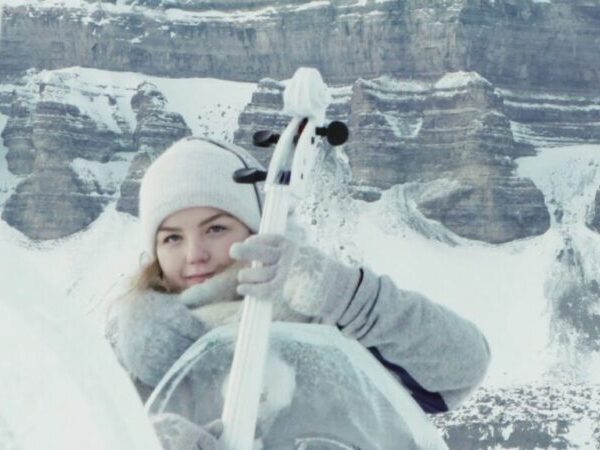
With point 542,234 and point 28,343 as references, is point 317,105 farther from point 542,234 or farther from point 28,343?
point 542,234

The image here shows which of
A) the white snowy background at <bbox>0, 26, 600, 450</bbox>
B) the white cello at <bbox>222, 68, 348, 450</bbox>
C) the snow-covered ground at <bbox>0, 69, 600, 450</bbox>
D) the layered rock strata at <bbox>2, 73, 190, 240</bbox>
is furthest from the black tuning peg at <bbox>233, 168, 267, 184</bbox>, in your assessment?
the layered rock strata at <bbox>2, 73, 190, 240</bbox>

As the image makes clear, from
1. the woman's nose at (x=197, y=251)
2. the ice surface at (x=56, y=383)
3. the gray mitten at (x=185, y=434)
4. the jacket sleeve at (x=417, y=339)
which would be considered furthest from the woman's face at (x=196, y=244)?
the ice surface at (x=56, y=383)

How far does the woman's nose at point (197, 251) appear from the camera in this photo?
1.23m

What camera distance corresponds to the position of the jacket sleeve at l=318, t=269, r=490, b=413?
1.10 m

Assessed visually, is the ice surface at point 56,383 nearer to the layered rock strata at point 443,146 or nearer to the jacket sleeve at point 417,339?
the jacket sleeve at point 417,339

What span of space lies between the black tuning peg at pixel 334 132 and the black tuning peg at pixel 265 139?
0.03m

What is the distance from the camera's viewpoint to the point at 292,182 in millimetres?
954

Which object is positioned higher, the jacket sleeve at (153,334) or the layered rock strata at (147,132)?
the jacket sleeve at (153,334)

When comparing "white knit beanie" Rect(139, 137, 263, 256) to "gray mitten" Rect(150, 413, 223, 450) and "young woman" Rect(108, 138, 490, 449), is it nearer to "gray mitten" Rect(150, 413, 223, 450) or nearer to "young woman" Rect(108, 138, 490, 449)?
"young woman" Rect(108, 138, 490, 449)

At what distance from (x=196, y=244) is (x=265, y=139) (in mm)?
222

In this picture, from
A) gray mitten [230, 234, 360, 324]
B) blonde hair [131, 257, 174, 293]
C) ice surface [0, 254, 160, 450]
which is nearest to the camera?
ice surface [0, 254, 160, 450]

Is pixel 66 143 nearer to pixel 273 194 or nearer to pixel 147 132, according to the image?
pixel 147 132

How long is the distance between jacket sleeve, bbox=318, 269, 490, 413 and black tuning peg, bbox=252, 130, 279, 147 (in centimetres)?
11

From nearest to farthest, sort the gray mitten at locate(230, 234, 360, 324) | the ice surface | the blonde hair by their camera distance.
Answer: the ice surface, the gray mitten at locate(230, 234, 360, 324), the blonde hair
